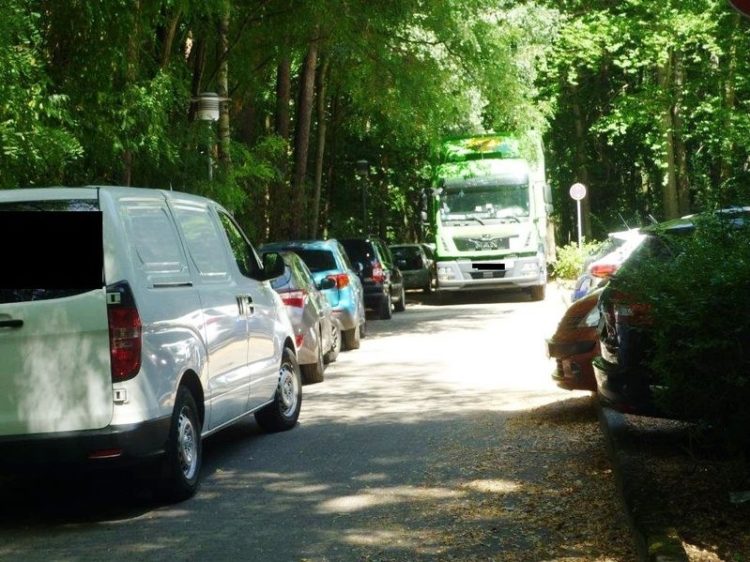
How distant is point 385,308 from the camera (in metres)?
29.4

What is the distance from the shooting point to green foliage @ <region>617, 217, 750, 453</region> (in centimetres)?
698

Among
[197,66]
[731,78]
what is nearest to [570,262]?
[731,78]

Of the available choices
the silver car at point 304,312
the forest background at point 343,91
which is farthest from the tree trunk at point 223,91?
the silver car at point 304,312

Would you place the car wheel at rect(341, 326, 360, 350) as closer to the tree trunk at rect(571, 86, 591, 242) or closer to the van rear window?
the van rear window

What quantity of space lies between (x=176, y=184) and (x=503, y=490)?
12.9m

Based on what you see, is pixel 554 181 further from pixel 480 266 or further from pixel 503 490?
pixel 503 490

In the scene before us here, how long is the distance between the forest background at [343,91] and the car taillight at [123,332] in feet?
11.0

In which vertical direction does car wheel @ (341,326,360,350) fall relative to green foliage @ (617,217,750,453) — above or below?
below

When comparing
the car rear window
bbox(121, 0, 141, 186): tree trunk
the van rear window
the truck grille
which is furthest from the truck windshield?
the van rear window

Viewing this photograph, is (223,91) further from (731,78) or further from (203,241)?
(203,241)

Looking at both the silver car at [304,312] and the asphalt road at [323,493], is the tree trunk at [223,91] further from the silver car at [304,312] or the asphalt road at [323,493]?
the asphalt road at [323,493]

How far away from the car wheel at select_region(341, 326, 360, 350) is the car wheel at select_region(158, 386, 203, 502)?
470 inches

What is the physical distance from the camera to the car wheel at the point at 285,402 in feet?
38.8

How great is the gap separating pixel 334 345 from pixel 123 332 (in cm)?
1131
